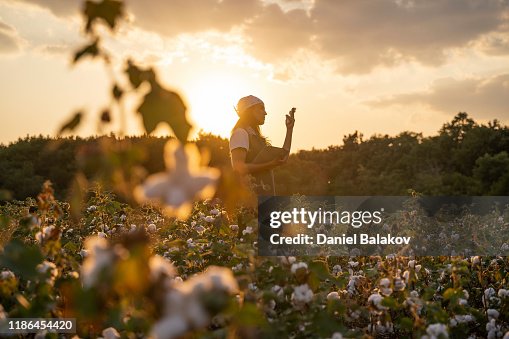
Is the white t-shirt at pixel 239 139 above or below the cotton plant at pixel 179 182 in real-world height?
above

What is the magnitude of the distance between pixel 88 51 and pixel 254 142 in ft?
12.8

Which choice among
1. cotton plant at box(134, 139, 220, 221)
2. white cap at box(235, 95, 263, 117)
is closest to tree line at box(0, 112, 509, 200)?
white cap at box(235, 95, 263, 117)

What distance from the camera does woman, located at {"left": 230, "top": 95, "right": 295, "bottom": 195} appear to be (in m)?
5.16

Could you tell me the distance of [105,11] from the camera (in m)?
1.45

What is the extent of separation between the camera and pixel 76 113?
1.54 metres

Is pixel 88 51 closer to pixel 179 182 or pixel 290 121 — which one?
A: pixel 179 182

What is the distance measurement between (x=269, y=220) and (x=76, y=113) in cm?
354

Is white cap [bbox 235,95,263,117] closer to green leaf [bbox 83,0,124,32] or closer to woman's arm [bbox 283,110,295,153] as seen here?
woman's arm [bbox 283,110,295,153]

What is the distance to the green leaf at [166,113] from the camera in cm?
139

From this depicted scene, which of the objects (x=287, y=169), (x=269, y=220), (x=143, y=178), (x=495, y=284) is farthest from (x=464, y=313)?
(x=287, y=169)

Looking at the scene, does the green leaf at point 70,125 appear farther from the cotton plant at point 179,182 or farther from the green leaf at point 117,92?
the cotton plant at point 179,182

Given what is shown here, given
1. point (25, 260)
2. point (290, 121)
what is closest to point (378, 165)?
point (290, 121)

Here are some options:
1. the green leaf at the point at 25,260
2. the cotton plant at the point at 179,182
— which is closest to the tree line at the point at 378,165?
the green leaf at the point at 25,260

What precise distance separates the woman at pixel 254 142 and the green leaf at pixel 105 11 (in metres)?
3.64
